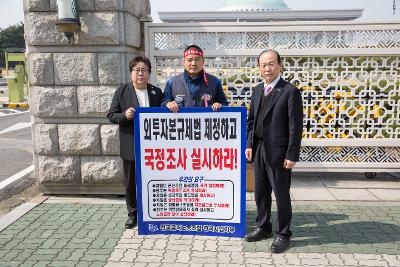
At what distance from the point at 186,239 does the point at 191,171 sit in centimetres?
70

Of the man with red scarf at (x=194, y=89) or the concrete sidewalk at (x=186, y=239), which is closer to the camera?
the concrete sidewalk at (x=186, y=239)

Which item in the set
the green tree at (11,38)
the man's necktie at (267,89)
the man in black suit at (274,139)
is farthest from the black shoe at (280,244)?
the green tree at (11,38)

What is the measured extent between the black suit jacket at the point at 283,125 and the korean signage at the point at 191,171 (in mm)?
245

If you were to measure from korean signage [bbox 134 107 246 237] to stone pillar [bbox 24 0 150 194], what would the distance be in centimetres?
137

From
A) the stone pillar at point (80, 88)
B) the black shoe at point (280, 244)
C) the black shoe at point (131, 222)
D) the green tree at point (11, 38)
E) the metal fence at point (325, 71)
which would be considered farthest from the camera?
the green tree at point (11, 38)

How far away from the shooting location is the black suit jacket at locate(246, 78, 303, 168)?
3.30m

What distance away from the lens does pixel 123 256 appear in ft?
11.2

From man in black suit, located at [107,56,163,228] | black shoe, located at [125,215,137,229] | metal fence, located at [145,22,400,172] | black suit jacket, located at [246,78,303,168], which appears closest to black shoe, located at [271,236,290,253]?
black suit jacket, located at [246,78,303,168]

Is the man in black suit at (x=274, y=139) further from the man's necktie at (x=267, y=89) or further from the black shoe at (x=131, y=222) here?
the black shoe at (x=131, y=222)

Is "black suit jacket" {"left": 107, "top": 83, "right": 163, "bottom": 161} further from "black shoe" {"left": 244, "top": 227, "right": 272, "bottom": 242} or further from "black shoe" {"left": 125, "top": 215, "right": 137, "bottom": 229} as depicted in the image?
"black shoe" {"left": 244, "top": 227, "right": 272, "bottom": 242}

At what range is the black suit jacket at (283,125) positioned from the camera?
330 cm

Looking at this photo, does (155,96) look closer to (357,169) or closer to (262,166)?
(262,166)

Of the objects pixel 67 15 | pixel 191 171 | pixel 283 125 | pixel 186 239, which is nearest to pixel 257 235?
pixel 186 239

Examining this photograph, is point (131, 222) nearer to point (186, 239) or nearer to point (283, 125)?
point (186, 239)
